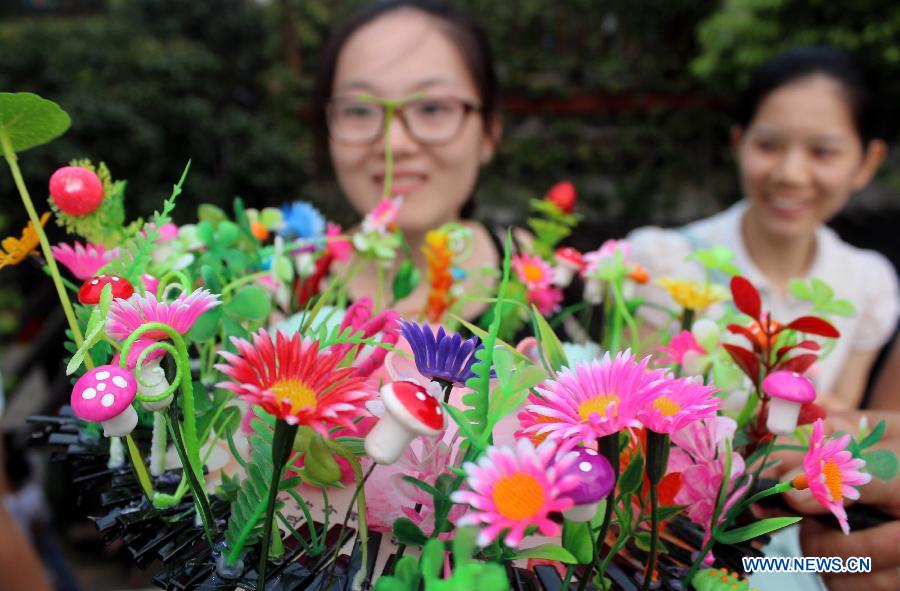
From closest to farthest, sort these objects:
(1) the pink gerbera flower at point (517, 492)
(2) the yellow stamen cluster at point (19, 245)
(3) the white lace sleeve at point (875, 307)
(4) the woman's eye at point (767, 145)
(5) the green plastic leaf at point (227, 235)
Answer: (1) the pink gerbera flower at point (517, 492) → (2) the yellow stamen cluster at point (19, 245) → (5) the green plastic leaf at point (227, 235) → (4) the woman's eye at point (767, 145) → (3) the white lace sleeve at point (875, 307)

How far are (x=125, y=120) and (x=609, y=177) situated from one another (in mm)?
2506

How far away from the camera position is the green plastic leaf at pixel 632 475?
10.3 inches

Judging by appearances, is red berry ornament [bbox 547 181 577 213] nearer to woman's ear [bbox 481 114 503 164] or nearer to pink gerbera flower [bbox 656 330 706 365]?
pink gerbera flower [bbox 656 330 706 365]

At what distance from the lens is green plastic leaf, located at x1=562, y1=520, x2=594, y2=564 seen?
0.86 ft

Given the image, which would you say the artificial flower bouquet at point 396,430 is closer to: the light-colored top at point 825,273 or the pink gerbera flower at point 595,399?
the pink gerbera flower at point 595,399

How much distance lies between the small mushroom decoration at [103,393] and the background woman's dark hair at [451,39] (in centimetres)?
67

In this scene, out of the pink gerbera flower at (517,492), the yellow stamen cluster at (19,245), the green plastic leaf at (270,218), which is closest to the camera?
the pink gerbera flower at (517,492)

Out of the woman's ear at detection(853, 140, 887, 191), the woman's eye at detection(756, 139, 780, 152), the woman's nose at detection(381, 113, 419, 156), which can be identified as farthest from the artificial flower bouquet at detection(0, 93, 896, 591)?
the woman's ear at detection(853, 140, 887, 191)

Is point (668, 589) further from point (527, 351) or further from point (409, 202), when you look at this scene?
point (409, 202)

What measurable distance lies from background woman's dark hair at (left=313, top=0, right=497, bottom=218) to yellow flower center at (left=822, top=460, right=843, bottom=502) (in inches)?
26.7

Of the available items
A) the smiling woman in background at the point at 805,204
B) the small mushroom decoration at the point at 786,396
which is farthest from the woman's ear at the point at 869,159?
the small mushroom decoration at the point at 786,396

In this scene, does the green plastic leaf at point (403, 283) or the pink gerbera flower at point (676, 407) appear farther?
the green plastic leaf at point (403, 283)

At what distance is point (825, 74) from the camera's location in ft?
3.04

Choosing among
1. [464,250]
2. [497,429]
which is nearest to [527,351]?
[497,429]
